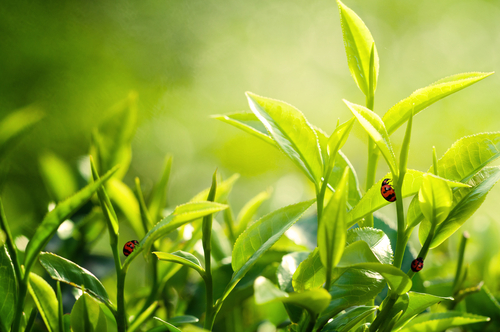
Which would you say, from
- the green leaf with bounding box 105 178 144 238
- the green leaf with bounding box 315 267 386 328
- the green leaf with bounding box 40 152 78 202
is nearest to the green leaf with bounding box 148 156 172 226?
the green leaf with bounding box 105 178 144 238

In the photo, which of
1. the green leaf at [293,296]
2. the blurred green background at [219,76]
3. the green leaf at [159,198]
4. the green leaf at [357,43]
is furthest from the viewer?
the blurred green background at [219,76]

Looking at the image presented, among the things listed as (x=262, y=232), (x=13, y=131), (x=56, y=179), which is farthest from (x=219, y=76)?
(x=262, y=232)

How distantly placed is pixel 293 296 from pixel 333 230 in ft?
0.14

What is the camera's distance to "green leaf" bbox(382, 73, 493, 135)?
0.26m

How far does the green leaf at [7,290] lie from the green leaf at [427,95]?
Result: 31 cm

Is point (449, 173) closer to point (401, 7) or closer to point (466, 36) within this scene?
point (401, 7)

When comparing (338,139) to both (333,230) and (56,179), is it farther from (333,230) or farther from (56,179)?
(56,179)

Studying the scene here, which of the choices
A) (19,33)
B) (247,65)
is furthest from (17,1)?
(247,65)

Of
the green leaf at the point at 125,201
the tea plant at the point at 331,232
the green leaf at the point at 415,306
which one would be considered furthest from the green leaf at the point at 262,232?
the green leaf at the point at 125,201

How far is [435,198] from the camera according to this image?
0.77 feet

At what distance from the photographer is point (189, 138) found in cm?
221

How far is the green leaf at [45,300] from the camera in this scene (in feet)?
0.91

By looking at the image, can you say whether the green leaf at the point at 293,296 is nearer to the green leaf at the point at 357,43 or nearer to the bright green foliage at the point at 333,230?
the bright green foliage at the point at 333,230

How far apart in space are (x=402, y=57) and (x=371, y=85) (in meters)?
2.66
